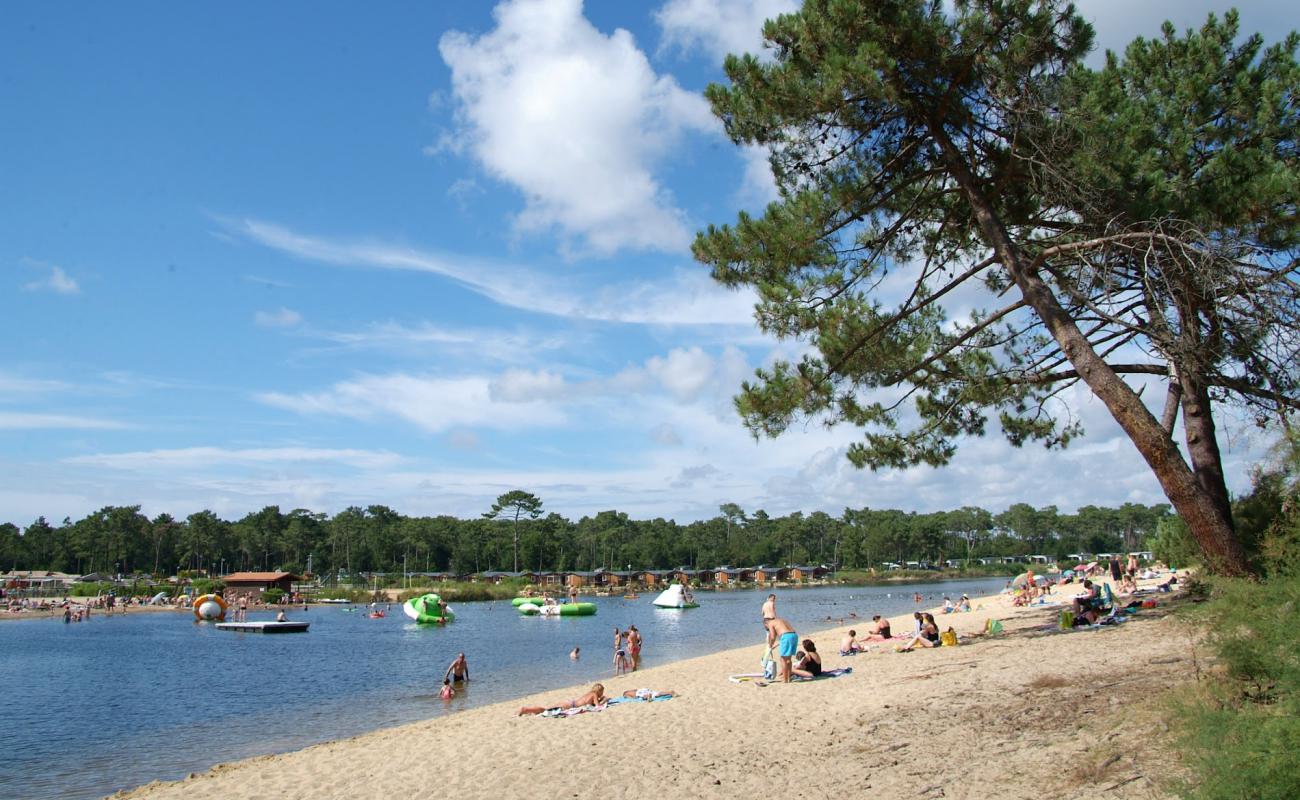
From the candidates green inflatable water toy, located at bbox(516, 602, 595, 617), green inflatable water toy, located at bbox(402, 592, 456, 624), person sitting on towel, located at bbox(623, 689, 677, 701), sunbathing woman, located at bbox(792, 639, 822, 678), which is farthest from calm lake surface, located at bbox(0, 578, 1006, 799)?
sunbathing woman, located at bbox(792, 639, 822, 678)

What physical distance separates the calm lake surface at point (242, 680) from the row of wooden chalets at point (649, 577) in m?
54.8

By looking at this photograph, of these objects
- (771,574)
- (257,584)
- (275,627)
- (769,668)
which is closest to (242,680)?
(769,668)

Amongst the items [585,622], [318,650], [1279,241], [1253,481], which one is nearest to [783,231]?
[1279,241]

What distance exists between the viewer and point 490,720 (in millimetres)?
13805

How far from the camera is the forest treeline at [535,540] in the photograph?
353 feet

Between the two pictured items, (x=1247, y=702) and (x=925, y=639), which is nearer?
(x=1247, y=702)

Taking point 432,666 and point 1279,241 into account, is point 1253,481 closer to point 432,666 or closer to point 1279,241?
point 1279,241

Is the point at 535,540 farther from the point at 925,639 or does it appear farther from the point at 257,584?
the point at 925,639

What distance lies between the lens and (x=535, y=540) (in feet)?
381

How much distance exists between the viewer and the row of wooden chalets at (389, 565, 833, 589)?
106750 mm

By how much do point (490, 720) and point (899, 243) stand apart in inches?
412

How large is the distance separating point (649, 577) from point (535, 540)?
1728cm

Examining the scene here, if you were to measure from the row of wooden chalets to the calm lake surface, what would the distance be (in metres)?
54.8

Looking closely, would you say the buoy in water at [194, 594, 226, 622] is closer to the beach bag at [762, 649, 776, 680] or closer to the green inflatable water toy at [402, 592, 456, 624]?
the green inflatable water toy at [402, 592, 456, 624]
